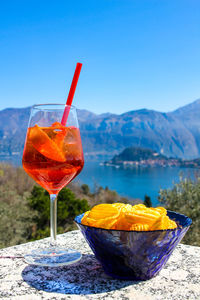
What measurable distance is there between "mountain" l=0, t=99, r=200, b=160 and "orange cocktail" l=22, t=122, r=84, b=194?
1660 cm

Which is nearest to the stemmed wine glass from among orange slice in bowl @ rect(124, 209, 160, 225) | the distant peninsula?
orange slice in bowl @ rect(124, 209, 160, 225)

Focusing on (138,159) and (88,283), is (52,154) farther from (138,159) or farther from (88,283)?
(138,159)

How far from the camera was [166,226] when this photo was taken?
941mm

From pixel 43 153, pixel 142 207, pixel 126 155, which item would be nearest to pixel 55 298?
pixel 142 207

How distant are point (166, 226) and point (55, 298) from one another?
0.37 meters

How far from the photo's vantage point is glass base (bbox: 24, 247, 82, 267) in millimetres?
1169

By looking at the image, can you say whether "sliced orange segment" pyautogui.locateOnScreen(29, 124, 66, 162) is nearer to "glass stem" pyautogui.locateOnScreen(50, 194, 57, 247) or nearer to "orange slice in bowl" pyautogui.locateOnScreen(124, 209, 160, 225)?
"glass stem" pyautogui.locateOnScreen(50, 194, 57, 247)

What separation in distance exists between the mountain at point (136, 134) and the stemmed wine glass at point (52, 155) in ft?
54.3

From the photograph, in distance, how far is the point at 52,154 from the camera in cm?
123

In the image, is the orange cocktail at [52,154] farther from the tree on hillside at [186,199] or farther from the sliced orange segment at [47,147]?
the tree on hillside at [186,199]

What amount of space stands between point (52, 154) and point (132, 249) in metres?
0.50

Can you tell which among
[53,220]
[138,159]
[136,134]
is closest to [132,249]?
[53,220]

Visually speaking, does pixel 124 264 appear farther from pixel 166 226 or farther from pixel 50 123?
pixel 50 123

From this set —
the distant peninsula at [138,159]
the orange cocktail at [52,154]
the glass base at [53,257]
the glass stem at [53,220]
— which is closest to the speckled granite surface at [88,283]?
the glass base at [53,257]
